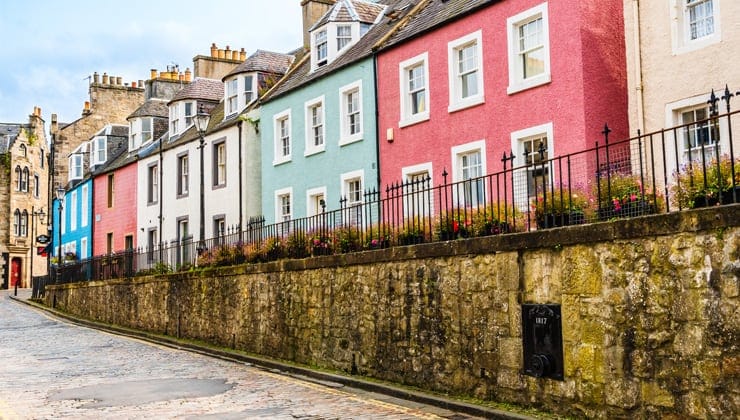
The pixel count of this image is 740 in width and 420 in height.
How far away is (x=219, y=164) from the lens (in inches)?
1206

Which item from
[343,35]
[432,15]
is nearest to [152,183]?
[343,35]

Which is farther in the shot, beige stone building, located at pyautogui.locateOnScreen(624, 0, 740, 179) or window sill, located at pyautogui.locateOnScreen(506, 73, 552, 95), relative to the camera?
window sill, located at pyautogui.locateOnScreen(506, 73, 552, 95)

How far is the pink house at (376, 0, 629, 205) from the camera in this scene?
1652 centimetres

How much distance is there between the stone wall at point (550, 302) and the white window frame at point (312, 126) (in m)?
8.61

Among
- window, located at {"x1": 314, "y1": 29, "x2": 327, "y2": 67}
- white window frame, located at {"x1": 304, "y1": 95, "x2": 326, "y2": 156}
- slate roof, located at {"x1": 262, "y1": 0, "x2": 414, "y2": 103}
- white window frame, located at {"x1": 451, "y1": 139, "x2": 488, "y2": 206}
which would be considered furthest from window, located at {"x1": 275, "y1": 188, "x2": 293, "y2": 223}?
white window frame, located at {"x1": 451, "y1": 139, "x2": 488, "y2": 206}

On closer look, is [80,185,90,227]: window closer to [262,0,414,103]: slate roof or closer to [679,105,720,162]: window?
[262,0,414,103]: slate roof

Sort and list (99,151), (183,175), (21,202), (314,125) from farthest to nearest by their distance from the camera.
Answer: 1. (21,202)
2. (99,151)
3. (183,175)
4. (314,125)

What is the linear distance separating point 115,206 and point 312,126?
18352 millimetres

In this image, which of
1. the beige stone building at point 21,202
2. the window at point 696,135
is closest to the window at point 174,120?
the window at point 696,135

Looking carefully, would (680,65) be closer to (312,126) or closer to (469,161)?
(469,161)

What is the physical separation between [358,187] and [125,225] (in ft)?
63.1

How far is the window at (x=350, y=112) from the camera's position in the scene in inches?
906

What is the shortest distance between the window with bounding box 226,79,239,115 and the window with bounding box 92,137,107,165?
598 inches

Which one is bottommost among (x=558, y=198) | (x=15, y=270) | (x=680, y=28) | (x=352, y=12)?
(x=558, y=198)
